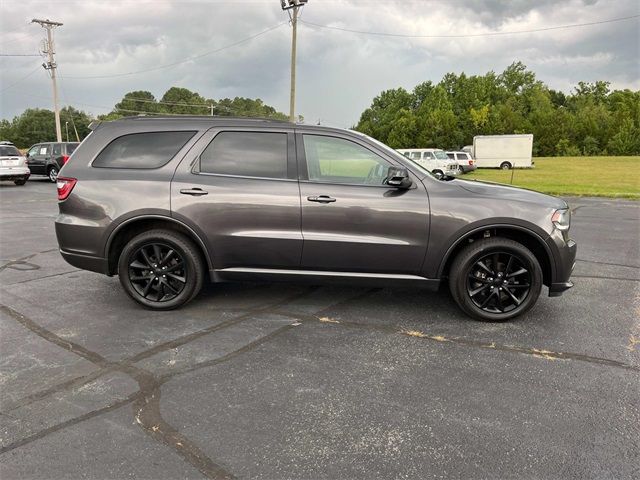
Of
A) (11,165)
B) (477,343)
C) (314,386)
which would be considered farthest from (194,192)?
(11,165)

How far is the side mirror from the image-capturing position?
4.00 metres

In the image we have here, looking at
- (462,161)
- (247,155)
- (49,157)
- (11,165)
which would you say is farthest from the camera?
(462,161)

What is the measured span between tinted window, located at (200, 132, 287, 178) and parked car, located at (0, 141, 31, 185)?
18752 mm

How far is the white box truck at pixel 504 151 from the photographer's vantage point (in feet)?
130

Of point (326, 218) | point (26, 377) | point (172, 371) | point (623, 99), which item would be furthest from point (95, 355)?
point (623, 99)

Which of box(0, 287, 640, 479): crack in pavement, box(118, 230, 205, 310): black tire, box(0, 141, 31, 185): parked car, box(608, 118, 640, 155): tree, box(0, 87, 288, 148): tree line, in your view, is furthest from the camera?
box(0, 87, 288, 148): tree line

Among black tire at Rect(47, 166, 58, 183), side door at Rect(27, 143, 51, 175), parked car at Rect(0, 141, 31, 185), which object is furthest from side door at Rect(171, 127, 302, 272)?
side door at Rect(27, 143, 51, 175)

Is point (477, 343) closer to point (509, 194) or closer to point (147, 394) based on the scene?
point (509, 194)

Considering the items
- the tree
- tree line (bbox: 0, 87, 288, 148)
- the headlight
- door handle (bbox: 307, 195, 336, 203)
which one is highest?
tree line (bbox: 0, 87, 288, 148)

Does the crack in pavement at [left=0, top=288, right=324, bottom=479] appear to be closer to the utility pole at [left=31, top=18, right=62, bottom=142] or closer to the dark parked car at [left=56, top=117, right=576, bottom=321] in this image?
the dark parked car at [left=56, top=117, right=576, bottom=321]

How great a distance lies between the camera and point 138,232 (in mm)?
4453

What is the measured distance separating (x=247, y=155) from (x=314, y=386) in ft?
7.52

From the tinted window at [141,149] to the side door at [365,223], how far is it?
49.8 inches

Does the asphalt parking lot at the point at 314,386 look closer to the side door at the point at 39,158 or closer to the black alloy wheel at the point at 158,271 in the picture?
the black alloy wheel at the point at 158,271
